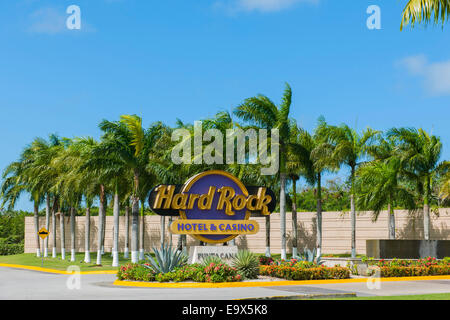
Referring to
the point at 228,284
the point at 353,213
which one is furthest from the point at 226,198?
the point at 353,213

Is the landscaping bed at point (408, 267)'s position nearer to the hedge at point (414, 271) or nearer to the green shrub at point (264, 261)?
the hedge at point (414, 271)

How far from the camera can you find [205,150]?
38.8 meters

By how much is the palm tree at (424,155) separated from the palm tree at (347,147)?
2307mm

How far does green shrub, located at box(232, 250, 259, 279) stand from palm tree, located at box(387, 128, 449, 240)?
58.6 feet

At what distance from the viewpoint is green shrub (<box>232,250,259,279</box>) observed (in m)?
25.8

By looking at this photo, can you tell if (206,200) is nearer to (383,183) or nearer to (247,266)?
(247,266)

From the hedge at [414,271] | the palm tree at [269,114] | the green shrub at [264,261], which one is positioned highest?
the palm tree at [269,114]

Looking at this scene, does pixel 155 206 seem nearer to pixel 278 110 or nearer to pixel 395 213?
pixel 278 110

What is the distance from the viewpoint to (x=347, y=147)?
4088 cm

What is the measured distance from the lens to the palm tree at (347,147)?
40.9 meters

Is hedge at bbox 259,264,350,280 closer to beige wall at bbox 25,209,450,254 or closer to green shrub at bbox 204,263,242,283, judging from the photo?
green shrub at bbox 204,263,242,283

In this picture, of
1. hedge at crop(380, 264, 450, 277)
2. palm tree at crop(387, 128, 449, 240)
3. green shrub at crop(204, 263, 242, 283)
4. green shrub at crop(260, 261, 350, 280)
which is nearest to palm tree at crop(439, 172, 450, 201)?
palm tree at crop(387, 128, 449, 240)

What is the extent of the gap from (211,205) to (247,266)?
4384mm

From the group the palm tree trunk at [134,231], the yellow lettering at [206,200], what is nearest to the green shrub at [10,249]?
the palm tree trunk at [134,231]
